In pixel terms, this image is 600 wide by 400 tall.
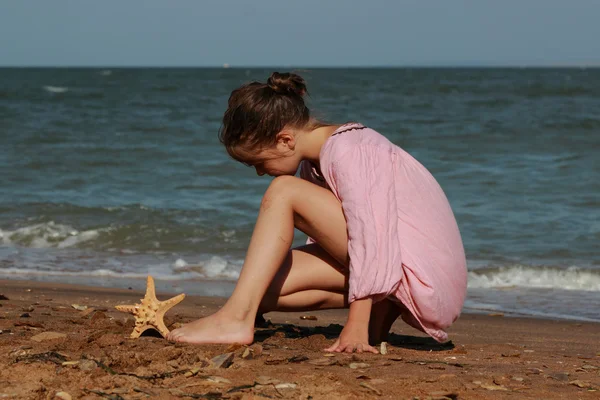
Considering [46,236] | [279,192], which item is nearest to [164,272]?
[46,236]

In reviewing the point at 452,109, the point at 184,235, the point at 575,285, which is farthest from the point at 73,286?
the point at 452,109

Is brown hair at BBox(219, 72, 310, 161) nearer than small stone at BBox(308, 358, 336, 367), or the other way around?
small stone at BBox(308, 358, 336, 367)

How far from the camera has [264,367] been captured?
2.77 metres

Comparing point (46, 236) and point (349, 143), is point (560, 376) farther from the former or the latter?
point (46, 236)

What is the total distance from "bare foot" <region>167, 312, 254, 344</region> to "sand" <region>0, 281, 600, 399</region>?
1.7 inches

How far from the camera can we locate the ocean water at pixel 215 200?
6492 millimetres

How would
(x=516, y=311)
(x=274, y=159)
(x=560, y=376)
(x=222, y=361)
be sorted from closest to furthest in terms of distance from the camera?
(x=222, y=361)
(x=560, y=376)
(x=274, y=159)
(x=516, y=311)

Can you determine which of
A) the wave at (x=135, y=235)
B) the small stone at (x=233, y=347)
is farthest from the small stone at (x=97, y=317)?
the wave at (x=135, y=235)

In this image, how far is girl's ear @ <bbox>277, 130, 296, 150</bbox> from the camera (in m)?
3.11

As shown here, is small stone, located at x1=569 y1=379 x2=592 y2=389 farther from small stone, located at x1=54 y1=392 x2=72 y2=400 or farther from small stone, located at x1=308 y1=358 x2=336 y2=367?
small stone, located at x1=54 y1=392 x2=72 y2=400

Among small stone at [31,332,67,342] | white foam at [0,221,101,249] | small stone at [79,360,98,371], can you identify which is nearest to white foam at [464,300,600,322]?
small stone at [31,332,67,342]

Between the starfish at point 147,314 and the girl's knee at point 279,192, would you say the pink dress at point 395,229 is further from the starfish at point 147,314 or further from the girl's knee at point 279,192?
the starfish at point 147,314

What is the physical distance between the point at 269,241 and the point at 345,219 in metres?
0.30

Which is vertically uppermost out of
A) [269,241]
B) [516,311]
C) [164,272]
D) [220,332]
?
[269,241]
